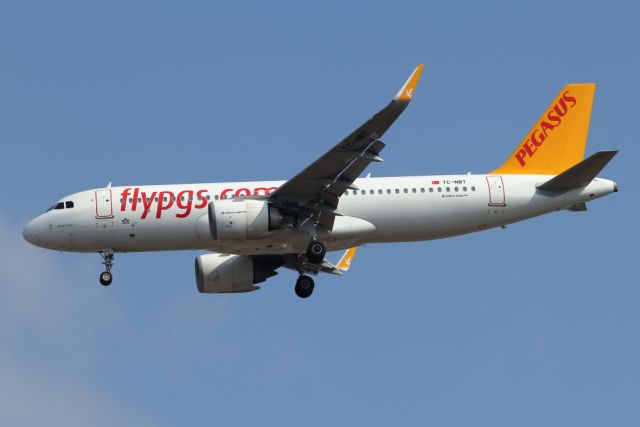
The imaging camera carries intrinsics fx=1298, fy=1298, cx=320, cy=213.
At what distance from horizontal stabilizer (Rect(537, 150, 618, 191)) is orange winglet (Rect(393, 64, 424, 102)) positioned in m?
8.90

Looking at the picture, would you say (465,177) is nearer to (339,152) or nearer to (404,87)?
(339,152)

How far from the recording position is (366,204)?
1753 inches

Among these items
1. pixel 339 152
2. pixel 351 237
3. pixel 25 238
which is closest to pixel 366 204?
pixel 351 237

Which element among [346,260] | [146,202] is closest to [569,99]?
[346,260]

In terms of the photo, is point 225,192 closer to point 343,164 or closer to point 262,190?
point 262,190

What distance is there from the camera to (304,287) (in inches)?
1850

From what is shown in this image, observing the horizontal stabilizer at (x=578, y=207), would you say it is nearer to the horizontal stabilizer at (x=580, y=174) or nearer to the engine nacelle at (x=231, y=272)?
the horizontal stabilizer at (x=580, y=174)

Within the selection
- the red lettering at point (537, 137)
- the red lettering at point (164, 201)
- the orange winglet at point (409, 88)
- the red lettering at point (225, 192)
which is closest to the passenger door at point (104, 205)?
the red lettering at point (164, 201)

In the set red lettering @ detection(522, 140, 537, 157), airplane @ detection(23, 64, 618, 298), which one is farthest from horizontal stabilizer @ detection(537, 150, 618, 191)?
red lettering @ detection(522, 140, 537, 157)

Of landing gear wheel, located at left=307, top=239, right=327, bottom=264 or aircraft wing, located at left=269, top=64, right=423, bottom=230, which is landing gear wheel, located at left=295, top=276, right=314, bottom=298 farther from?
aircraft wing, located at left=269, top=64, right=423, bottom=230

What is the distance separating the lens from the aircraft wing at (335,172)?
128ft

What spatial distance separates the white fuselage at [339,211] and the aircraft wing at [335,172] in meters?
1.11

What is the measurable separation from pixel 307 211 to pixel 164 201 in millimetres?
5031

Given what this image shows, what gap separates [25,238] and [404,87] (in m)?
16.0
